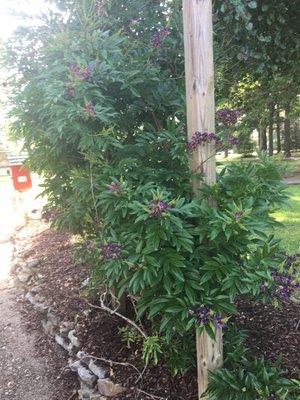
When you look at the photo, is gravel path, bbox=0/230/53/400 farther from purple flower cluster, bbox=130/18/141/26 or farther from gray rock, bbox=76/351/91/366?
purple flower cluster, bbox=130/18/141/26

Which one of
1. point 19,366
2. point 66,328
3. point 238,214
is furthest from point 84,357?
point 238,214

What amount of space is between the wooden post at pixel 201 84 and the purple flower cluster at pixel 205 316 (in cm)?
23

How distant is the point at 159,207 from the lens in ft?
5.96

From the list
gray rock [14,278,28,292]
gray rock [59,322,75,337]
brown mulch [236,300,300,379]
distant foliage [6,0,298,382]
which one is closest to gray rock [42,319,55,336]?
gray rock [59,322,75,337]

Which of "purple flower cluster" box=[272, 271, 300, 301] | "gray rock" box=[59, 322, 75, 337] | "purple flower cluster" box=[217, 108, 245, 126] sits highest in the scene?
"purple flower cluster" box=[217, 108, 245, 126]

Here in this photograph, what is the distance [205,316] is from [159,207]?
0.58 meters

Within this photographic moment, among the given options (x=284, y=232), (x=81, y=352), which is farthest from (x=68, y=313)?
(x=284, y=232)

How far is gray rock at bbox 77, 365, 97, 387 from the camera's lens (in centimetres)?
288

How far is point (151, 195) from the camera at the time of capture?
204 centimetres

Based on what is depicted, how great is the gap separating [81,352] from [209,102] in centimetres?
219

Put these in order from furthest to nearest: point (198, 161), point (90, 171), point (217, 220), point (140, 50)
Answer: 1. point (140, 50)
2. point (90, 171)
3. point (198, 161)
4. point (217, 220)

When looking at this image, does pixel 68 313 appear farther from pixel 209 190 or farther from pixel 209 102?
pixel 209 102

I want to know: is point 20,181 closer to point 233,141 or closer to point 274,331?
point 274,331

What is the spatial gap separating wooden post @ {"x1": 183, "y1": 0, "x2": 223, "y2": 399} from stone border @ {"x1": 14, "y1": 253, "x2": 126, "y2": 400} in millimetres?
935
